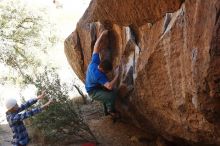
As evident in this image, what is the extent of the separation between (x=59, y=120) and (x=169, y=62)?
4126 millimetres

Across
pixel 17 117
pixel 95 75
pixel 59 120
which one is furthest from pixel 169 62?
pixel 59 120

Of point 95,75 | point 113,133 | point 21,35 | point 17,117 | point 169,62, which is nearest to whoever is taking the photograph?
point 169,62

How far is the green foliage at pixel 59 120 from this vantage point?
9516mm

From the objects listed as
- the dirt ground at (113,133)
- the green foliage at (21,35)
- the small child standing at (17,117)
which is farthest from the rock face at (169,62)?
the green foliage at (21,35)

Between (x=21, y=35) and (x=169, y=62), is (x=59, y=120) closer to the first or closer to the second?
(x=169, y=62)

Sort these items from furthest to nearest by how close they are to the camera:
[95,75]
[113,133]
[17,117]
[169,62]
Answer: [113,133] < [95,75] < [17,117] < [169,62]

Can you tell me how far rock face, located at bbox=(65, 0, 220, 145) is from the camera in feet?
16.0

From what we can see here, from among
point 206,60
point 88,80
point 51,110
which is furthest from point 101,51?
point 206,60

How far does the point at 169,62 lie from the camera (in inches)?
238

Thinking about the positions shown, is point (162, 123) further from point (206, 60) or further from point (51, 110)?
point (51, 110)

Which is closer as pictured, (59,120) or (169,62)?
(169,62)

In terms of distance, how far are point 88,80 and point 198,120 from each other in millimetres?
3096

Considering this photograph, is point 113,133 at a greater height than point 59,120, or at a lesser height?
lesser

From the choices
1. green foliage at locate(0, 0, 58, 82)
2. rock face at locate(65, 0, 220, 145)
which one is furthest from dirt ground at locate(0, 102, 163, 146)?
green foliage at locate(0, 0, 58, 82)
